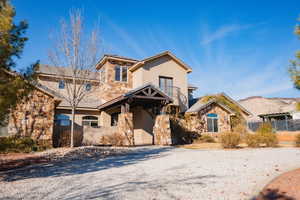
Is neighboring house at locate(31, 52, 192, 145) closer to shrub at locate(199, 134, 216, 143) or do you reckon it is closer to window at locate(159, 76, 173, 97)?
window at locate(159, 76, 173, 97)

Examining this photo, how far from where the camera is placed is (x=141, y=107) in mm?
19125

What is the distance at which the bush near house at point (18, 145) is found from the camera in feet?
39.7

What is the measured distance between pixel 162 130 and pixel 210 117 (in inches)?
277

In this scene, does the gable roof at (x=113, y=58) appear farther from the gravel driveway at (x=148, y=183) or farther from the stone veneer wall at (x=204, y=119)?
the gravel driveway at (x=148, y=183)

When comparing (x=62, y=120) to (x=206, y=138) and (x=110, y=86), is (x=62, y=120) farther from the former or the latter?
(x=206, y=138)

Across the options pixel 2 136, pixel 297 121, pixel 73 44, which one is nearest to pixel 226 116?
pixel 297 121

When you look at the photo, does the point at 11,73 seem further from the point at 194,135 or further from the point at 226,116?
the point at 226,116

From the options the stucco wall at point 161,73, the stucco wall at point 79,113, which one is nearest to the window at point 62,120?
the stucco wall at point 79,113

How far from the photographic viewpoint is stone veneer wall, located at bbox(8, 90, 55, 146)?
1312 centimetres

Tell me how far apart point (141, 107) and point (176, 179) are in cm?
1392

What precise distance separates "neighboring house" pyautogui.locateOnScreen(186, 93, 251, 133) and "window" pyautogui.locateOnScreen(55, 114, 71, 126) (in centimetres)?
1154

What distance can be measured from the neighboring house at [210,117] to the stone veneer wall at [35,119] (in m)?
12.7

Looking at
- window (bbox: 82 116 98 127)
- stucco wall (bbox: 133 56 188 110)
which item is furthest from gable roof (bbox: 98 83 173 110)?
window (bbox: 82 116 98 127)

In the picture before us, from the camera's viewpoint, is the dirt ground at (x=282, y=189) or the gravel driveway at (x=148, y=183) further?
the gravel driveway at (x=148, y=183)
